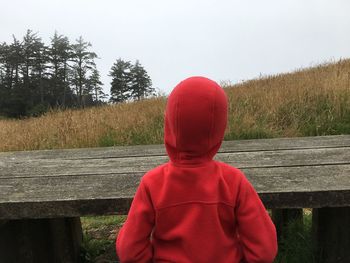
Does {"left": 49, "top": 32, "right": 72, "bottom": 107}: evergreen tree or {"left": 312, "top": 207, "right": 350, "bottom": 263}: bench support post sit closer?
{"left": 312, "top": 207, "right": 350, "bottom": 263}: bench support post

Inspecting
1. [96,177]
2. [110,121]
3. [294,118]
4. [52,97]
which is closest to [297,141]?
[96,177]

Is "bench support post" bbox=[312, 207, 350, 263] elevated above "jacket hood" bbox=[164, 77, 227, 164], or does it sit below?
below

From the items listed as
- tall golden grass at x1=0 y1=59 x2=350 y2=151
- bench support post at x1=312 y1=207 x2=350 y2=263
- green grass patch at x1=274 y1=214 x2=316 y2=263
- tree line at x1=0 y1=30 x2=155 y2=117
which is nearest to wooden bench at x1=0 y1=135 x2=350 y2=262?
bench support post at x1=312 y1=207 x2=350 y2=263

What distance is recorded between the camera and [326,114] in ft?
18.3

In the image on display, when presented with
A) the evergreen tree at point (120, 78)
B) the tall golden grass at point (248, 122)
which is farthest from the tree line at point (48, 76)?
the tall golden grass at point (248, 122)

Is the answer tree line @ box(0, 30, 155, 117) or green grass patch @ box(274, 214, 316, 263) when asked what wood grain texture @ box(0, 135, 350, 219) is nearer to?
green grass patch @ box(274, 214, 316, 263)

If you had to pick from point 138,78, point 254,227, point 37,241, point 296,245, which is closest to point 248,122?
point 296,245

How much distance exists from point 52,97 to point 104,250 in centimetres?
5624

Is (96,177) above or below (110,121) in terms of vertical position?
below

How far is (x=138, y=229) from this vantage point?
137 cm

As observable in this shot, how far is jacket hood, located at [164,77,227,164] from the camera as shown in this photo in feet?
4.17

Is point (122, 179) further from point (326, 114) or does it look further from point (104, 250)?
point (326, 114)

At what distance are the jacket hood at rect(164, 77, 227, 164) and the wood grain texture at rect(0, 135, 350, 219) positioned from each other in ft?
1.55

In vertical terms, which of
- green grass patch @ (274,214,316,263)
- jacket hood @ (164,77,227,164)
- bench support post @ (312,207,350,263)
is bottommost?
green grass patch @ (274,214,316,263)
